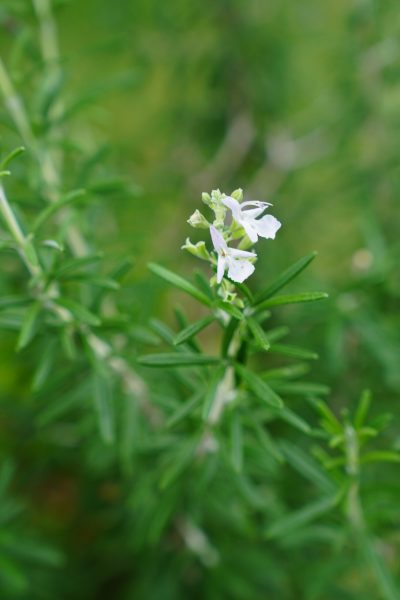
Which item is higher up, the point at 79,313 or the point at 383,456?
the point at 79,313

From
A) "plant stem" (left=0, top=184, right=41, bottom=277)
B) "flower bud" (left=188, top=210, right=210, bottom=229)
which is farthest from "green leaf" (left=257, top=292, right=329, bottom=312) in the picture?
"plant stem" (left=0, top=184, right=41, bottom=277)

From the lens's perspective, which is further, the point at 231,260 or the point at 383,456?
the point at 383,456

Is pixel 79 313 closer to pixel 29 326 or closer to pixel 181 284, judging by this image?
pixel 29 326

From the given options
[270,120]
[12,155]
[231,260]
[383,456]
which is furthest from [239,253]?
[270,120]

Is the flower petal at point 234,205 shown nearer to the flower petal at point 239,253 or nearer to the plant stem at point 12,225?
the flower petal at point 239,253

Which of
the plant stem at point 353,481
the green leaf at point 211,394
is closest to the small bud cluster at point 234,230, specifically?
the green leaf at point 211,394

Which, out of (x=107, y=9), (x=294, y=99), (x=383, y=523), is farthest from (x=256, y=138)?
(x=383, y=523)
